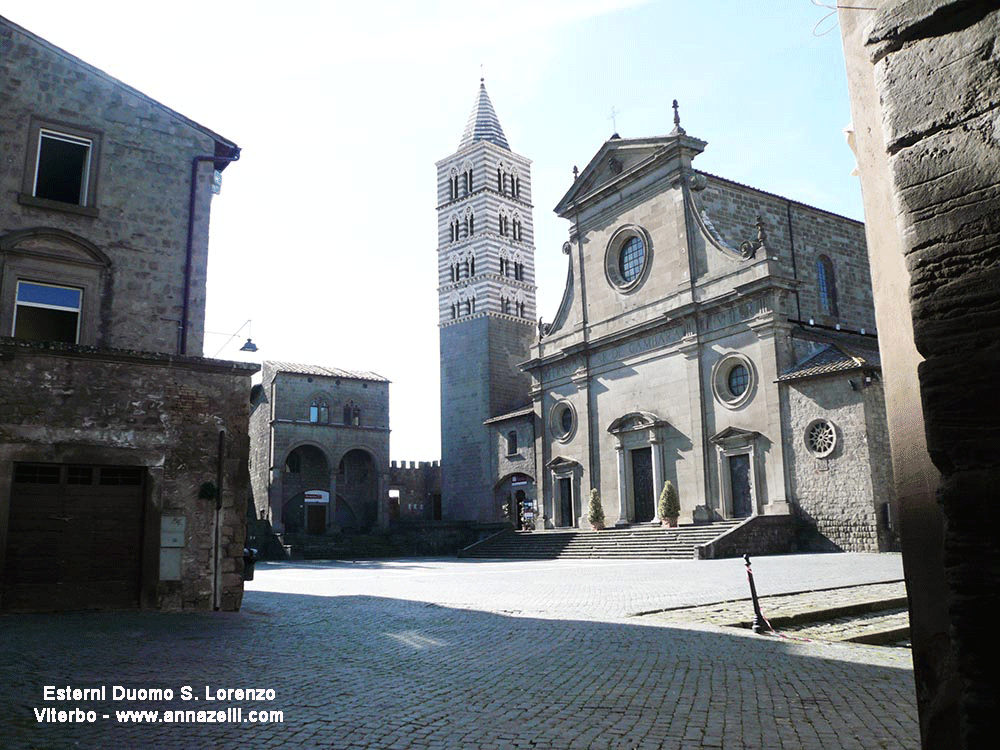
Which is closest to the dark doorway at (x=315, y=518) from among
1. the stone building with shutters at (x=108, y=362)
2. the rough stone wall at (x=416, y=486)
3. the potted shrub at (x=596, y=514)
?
the rough stone wall at (x=416, y=486)

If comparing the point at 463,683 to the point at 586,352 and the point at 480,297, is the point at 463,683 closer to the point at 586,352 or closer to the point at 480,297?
the point at 586,352

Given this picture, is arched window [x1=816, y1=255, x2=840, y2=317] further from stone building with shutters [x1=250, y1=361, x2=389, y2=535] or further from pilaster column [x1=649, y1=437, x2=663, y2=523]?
stone building with shutters [x1=250, y1=361, x2=389, y2=535]

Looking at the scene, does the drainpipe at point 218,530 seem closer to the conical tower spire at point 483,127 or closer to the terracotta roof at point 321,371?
the terracotta roof at point 321,371

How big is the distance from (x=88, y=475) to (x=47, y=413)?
1.03m

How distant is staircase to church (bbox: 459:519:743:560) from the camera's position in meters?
25.5

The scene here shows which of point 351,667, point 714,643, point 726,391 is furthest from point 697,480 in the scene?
point 351,667

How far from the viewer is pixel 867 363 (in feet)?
76.9

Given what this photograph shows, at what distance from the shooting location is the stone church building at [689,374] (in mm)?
24828

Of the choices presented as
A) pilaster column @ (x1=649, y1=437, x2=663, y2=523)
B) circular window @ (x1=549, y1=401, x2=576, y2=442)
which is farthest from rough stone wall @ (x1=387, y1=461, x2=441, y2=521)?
pilaster column @ (x1=649, y1=437, x2=663, y2=523)

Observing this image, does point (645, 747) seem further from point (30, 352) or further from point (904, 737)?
point (30, 352)

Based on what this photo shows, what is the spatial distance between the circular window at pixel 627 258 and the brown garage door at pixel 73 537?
25.2 meters

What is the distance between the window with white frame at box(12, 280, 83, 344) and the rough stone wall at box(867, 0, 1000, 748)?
560 inches

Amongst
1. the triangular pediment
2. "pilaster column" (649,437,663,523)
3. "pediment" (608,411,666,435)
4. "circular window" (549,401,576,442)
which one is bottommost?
"pilaster column" (649,437,663,523)

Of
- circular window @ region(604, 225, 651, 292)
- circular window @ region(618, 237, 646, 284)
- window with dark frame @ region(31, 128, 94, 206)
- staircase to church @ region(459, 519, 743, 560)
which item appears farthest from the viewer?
circular window @ region(618, 237, 646, 284)
